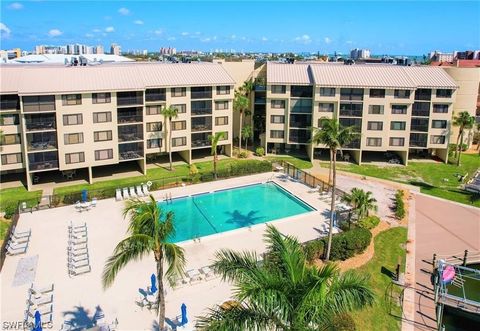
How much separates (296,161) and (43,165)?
29230 millimetres

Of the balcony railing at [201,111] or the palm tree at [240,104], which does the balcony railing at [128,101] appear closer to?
the balcony railing at [201,111]

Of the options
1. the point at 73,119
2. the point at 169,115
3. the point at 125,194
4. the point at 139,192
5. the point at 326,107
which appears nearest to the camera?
the point at 125,194

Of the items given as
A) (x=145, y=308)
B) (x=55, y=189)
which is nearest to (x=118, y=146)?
(x=55, y=189)

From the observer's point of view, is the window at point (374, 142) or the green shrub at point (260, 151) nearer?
the window at point (374, 142)

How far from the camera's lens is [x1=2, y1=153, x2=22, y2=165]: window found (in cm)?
4040

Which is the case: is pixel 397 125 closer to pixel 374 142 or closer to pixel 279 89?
pixel 374 142

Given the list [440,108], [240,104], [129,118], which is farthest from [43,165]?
[440,108]

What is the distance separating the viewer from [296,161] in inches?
2067

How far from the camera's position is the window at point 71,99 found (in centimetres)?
4072

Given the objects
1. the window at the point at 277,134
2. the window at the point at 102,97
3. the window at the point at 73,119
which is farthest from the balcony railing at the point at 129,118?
the window at the point at 277,134

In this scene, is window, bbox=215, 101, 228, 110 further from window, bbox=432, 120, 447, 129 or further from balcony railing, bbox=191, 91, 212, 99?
window, bbox=432, 120, 447, 129

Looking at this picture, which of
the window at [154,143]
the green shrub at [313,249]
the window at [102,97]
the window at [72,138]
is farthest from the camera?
the window at [154,143]

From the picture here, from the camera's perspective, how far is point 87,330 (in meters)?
20.5

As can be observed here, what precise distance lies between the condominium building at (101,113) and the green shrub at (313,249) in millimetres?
24420
